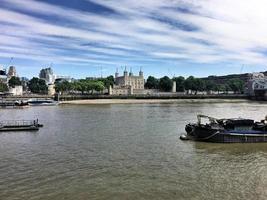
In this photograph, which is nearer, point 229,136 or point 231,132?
point 229,136

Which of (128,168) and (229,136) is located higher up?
(229,136)

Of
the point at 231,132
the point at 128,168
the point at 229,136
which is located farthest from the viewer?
the point at 231,132

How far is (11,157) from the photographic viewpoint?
35.9 metres

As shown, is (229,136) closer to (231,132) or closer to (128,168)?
(231,132)

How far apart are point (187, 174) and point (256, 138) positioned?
19510 mm

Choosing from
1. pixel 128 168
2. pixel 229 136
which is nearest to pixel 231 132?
pixel 229 136

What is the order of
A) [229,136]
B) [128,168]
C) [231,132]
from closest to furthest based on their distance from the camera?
[128,168] → [229,136] → [231,132]

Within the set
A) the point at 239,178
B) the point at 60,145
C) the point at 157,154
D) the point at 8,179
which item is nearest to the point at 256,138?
the point at 157,154

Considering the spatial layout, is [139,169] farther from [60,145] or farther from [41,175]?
[60,145]

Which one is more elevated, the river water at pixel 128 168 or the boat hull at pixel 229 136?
the boat hull at pixel 229 136

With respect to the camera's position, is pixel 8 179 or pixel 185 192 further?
pixel 8 179

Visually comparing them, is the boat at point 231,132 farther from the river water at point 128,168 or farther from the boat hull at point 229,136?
the river water at point 128,168

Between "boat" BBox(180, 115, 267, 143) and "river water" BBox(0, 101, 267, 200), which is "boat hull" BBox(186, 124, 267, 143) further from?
"river water" BBox(0, 101, 267, 200)

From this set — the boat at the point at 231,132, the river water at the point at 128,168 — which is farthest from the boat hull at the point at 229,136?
the river water at the point at 128,168
